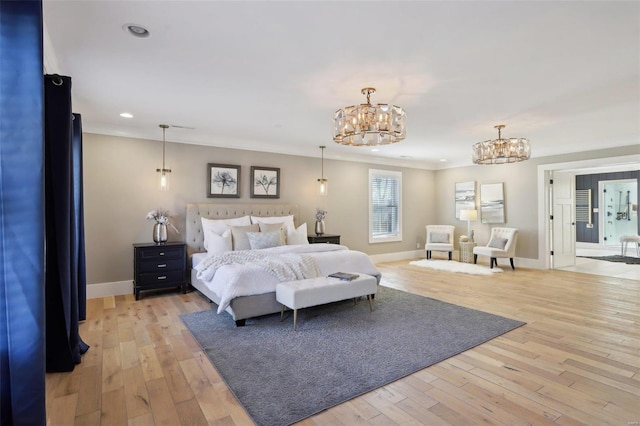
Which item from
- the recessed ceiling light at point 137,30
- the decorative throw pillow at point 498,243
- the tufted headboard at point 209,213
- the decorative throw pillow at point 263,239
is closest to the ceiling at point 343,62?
the recessed ceiling light at point 137,30

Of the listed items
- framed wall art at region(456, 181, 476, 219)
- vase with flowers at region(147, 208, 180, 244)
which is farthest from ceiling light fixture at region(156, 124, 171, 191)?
framed wall art at region(456, 181, 476, 219)

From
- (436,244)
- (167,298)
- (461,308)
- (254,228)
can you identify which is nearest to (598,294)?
(461,308)

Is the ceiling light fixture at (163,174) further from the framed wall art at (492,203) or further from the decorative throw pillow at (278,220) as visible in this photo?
the framed wall art at (492,203)

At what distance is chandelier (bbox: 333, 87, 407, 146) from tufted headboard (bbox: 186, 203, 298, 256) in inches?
115

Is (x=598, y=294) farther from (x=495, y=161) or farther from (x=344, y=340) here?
(x=344, y=340)

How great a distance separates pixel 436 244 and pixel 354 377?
6035 mm

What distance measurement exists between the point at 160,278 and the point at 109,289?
2.69 ft

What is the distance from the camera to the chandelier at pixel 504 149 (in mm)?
4656

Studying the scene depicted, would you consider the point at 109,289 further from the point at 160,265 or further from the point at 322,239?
the point at 322,239

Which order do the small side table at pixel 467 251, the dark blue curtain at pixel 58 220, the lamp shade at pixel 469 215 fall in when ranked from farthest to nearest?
1. the lamp shade at pixel 469 215
2. the small side table at pixel 467 251
3. the dark blue curtain at pixel 58 220

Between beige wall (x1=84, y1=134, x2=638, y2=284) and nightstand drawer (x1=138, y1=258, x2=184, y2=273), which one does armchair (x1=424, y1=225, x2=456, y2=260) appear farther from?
nightstand drawer (x1=138, y1=258, x2=184, y2=273)

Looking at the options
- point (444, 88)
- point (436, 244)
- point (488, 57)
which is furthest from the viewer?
point (436, 244)

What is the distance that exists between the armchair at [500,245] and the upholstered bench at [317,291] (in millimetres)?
4125

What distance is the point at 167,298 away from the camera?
4789 millimetres
